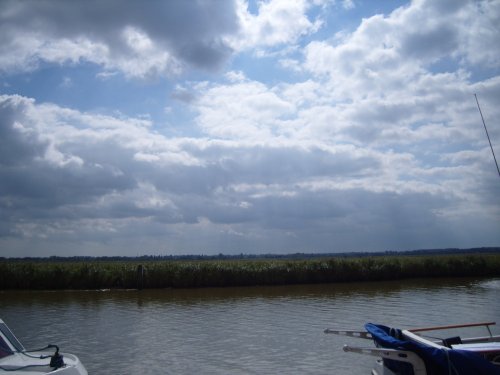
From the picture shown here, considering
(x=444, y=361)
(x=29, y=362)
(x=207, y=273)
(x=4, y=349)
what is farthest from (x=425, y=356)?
(x=207, y=273)

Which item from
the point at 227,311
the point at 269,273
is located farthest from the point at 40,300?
the point at 269,273

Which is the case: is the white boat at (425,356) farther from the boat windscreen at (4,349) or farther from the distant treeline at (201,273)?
the distant treeline at (201,273)

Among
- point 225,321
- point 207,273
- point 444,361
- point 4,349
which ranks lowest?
point 444,361

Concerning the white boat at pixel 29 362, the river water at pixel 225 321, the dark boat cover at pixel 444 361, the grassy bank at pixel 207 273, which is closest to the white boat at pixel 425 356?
the dark boat cover at pixel 444 361

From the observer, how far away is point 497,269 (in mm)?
46719

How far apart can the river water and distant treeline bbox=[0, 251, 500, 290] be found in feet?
7.02

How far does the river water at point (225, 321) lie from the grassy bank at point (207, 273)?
2.19 m

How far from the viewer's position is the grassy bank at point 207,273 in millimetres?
36000

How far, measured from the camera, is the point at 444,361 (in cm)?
770

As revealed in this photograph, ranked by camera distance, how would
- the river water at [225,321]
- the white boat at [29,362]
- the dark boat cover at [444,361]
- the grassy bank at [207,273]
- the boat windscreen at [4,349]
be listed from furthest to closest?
Result: 1. the grassy bank at [207,273]
2. the river water at [225,321]
3. the boat windscreen at [4,349]
4. the white boat at [29,362]
5. the dark boat cover at [444,361]

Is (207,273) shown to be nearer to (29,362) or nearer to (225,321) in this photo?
(225,321)

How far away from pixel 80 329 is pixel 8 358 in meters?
11.1

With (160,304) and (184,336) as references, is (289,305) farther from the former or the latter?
(184,336)

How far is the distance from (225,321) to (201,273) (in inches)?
707
